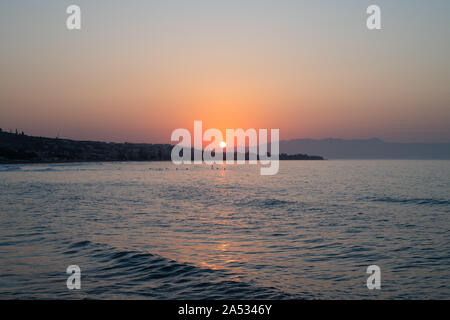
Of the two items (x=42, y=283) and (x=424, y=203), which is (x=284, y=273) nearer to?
(x=42, y=283)

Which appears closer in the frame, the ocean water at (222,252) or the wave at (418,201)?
the ocean water at (222,252)

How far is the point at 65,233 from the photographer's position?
18422mm

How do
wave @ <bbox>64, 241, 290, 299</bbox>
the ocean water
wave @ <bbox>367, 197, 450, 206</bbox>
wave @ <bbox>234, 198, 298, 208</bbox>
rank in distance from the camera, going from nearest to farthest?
→ wave @ <bbox>64, 241, 290, 299</bbox> → the ocean water → wave @ <bbox>234, 198, 298, 208</bbox> → wave @ <bbox>367, 197, 450, 206</bbox>

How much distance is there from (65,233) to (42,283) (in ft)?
26.0

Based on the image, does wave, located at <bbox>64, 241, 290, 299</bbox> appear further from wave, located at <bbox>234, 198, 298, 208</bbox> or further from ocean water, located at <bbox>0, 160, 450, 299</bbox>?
wave, located at <bbox>234, 198, 298, 208</bbox>

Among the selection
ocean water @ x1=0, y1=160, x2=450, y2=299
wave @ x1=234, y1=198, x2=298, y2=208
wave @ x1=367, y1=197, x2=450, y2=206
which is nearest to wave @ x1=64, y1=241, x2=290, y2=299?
ocean water @ x1=0, y1=160, x2=450, y2=299

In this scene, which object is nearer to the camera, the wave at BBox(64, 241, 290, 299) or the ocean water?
the wave at BBox(64, 241, 290, 299)

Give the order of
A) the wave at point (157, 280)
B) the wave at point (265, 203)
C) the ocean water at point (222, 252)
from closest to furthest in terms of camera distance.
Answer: the wave at point (157, 280)
the ocean water at point (222, 252)
the wave at point (265, 203)

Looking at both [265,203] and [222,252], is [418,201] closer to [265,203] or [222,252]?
[265,203]

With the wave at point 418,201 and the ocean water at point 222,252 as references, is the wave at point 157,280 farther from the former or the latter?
the wave at point 418,201

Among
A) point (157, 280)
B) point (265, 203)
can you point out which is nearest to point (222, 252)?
point (157, 280)

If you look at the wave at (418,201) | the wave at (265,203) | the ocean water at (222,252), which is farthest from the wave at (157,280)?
the wave at (418,201)

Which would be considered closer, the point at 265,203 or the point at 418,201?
the point at 265,203
